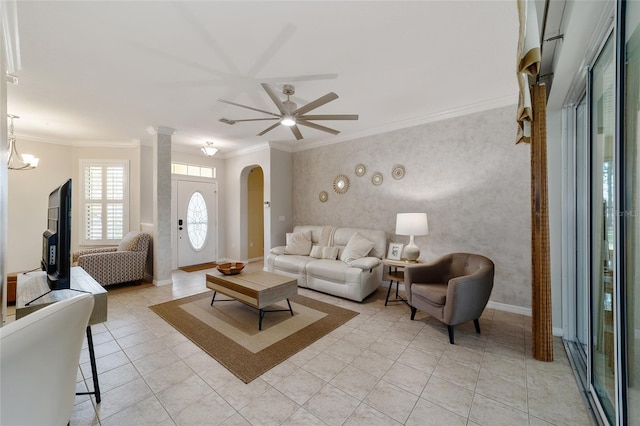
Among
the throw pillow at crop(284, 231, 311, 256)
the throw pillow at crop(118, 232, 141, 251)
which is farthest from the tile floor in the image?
the throw pillow at crop(284, 231, 311, 256)

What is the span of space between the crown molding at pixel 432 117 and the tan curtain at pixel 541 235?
4.02 ft

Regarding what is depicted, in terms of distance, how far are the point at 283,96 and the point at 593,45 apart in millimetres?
2711

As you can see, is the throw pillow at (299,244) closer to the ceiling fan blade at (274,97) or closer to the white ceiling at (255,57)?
the white ceiling at (255,57)

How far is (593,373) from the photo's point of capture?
1.85 m

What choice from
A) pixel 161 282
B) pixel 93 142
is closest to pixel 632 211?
pixel 161 282

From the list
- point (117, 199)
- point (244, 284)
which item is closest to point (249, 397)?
point (244, 284)

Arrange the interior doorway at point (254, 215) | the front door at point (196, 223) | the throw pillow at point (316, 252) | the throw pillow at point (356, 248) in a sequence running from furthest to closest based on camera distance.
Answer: the interior doorway at point (254, 215) < the front door at point (196, 223) < the throw pillow at point (316, 252) < the throw pillow at point (356, 248)

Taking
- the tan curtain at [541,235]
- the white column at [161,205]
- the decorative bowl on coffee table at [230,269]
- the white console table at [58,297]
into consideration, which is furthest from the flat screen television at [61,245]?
the tan curtain at [541,235]

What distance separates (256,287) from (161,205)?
9.00 feet

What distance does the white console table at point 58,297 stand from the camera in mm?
1579

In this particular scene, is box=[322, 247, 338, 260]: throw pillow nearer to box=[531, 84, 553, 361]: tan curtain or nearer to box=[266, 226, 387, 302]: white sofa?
box=[266, 226, 387, 302]: white sofa

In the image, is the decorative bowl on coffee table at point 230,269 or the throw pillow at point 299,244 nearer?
the decorative bowl on coffee table at point 230,269

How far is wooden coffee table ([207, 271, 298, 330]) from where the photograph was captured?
2.79m

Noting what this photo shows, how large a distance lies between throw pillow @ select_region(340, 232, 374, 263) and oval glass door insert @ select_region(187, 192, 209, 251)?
376 cm
